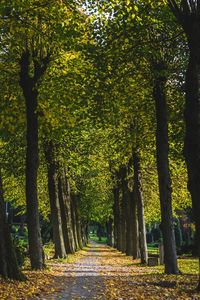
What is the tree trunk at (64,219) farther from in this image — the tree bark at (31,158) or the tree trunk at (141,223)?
the tree bark at (31,158)

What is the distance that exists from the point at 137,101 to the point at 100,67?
4190mm

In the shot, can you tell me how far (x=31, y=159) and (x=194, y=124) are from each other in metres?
9.15

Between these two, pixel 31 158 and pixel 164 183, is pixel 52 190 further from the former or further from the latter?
pixel 164 183

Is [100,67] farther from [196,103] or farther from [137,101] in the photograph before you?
[196,103]

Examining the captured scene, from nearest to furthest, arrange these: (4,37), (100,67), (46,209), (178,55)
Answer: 1. (100,67)
2. (4,37)
3. (178,55)
4. (46,209)

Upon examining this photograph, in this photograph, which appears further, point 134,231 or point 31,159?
point 134,231

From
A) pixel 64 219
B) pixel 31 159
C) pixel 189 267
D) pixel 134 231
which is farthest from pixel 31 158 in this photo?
pixel 64 219

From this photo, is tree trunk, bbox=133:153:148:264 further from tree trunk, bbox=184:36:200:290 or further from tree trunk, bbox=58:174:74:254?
tree trunk, bbox=184:36:200:290

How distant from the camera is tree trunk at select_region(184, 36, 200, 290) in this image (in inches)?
489

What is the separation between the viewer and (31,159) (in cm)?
2005

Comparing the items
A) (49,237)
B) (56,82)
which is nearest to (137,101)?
(56,82)

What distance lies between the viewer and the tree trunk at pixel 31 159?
20000 mm

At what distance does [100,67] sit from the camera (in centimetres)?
1748

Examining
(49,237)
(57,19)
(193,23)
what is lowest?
(49,237)
